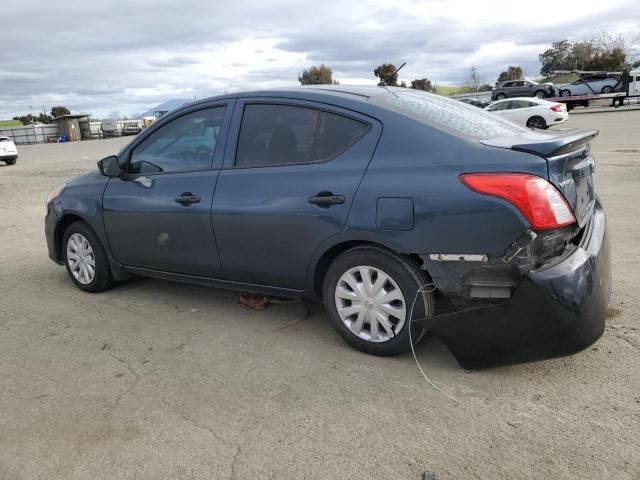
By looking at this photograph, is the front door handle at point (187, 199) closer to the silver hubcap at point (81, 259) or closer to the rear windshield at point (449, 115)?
the silver hubcap at point (81, 259)

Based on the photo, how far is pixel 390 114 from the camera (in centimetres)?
341

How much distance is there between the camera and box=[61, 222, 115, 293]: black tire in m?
4.98

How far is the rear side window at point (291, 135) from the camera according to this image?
355cm

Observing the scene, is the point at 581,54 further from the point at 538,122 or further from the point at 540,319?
the point at 540,319

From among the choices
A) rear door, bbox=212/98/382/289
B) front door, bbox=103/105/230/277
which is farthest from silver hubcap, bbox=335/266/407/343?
Result: front door, bbox=103/105/230/277

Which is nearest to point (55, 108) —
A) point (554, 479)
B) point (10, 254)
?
point (10, 254)

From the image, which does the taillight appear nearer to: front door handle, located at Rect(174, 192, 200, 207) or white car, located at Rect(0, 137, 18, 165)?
front door handle, located at Rect(174, 192, 200, 207)

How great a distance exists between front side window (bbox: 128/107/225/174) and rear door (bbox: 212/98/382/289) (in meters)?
0.23

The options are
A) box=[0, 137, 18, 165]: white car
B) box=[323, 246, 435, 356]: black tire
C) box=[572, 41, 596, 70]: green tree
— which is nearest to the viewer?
box=[323, 246, 435, 356]: black tire

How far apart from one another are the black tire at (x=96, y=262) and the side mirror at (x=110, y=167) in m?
0.63

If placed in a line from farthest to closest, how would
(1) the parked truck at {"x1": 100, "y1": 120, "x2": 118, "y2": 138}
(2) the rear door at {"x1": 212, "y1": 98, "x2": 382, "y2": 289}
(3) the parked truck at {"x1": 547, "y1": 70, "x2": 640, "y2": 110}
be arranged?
(1) the parked truck at {"x1": 100, "y1": 120, "x2": 118, "y2": 138} < (3) the parked truck at {"x1": 547, "y1": 70, "x2": 640, "y2": 110} < (2) the rear door at {"x1": 212, "y1": 98, "x2": 382, "y2": 289}

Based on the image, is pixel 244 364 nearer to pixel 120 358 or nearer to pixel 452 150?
pixel 120 358

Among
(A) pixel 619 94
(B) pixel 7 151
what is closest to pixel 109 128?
(B) pixel 7 151

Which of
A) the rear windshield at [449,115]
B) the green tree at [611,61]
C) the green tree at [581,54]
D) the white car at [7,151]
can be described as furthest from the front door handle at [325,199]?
the green tree at [581,54]
